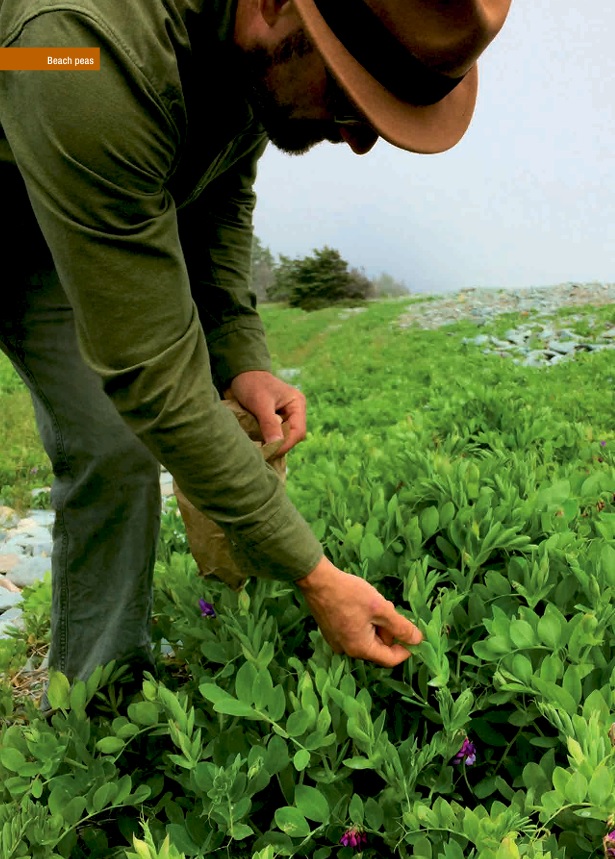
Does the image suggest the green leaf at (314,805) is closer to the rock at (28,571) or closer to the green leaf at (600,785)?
the green leaf at (600,785)

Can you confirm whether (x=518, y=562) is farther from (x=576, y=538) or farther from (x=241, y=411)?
(x=241, y=411)

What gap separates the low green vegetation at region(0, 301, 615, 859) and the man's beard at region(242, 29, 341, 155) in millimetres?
907

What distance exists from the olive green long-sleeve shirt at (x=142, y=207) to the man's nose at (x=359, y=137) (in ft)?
0.88

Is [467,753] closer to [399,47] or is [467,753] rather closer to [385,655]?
[385,655]

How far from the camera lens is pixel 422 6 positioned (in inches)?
56.8

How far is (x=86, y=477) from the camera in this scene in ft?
7.23

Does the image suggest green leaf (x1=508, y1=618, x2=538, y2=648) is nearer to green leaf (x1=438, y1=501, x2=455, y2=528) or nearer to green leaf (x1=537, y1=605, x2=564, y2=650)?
green leaf (x1=537, y1=605, x2=564, y2=650)

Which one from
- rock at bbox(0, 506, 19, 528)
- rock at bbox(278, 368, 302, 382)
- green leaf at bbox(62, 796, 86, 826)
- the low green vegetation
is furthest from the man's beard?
rock at bbox(278, 368, 302, 382)

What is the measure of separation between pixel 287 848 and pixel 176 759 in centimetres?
26

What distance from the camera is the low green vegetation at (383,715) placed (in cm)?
149

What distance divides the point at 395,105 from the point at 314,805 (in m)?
1.31

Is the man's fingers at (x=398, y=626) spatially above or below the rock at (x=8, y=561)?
above

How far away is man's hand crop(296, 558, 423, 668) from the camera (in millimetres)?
1660

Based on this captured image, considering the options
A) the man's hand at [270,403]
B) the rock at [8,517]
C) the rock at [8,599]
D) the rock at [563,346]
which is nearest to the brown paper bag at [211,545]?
the man's hand at [270,403]
